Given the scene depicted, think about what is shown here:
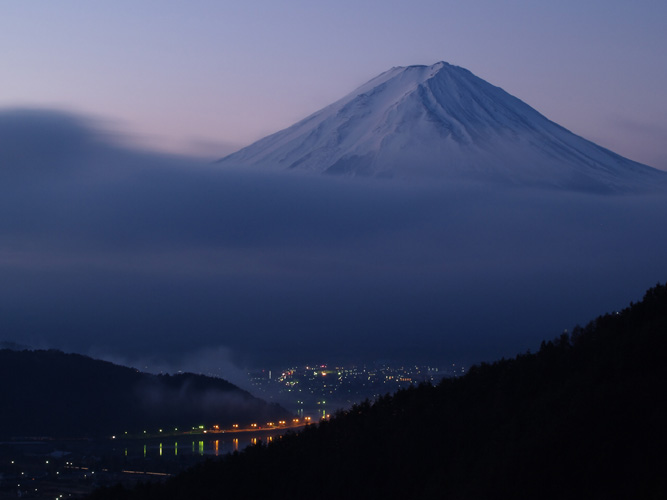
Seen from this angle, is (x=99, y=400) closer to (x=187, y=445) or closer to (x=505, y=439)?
(x=187, y=445)

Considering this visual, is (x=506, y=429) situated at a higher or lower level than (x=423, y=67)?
lower

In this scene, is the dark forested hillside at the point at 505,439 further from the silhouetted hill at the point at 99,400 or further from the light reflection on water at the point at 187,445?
the silhouetted hill at the point at 99,400

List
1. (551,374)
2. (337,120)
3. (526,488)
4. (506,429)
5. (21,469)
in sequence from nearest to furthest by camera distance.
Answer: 1. (526,488)
2. (506,429)
3. (551,374)
4. (21,469)
5. (337,120)

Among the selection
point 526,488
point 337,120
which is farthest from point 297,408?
point 337,120

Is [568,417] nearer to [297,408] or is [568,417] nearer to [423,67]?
[297,408]

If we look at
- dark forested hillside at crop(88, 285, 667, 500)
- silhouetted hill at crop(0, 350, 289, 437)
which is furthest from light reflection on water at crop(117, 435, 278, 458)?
dark forested hillside at crop(88, 285, 667, 500)

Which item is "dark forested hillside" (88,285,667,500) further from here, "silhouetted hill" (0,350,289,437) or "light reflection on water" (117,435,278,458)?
"silhouetted hill" (0,350,289,437)
